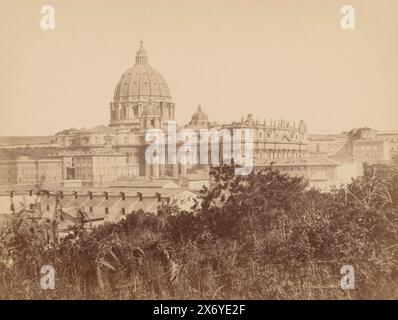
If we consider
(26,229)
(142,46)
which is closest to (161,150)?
(142,46)

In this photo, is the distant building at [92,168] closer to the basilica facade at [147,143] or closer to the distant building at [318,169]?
the basilica facade at [147,143]

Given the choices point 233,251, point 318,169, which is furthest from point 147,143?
Result: point 318,169

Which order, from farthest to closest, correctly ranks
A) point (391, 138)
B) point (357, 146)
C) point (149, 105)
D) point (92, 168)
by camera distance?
1. point (149, 105)
2. point (92, 168)
3. point (357, 146)
4. point (391, 138)

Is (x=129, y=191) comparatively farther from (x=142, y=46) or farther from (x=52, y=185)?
(x=142, y=46)

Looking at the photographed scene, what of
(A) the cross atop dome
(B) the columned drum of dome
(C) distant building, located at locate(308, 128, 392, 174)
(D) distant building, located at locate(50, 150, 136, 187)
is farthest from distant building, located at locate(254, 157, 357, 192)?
(A) the cross atop dome

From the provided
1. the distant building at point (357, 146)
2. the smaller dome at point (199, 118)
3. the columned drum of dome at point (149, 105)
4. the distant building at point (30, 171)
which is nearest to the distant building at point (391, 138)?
the distant building at point (357, 146)

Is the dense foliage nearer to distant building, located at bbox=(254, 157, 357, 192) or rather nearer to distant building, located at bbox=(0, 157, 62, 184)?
distant building, located at bbox=(254, 157, 357, 192)

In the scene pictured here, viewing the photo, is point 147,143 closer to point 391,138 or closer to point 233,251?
point 233,251
